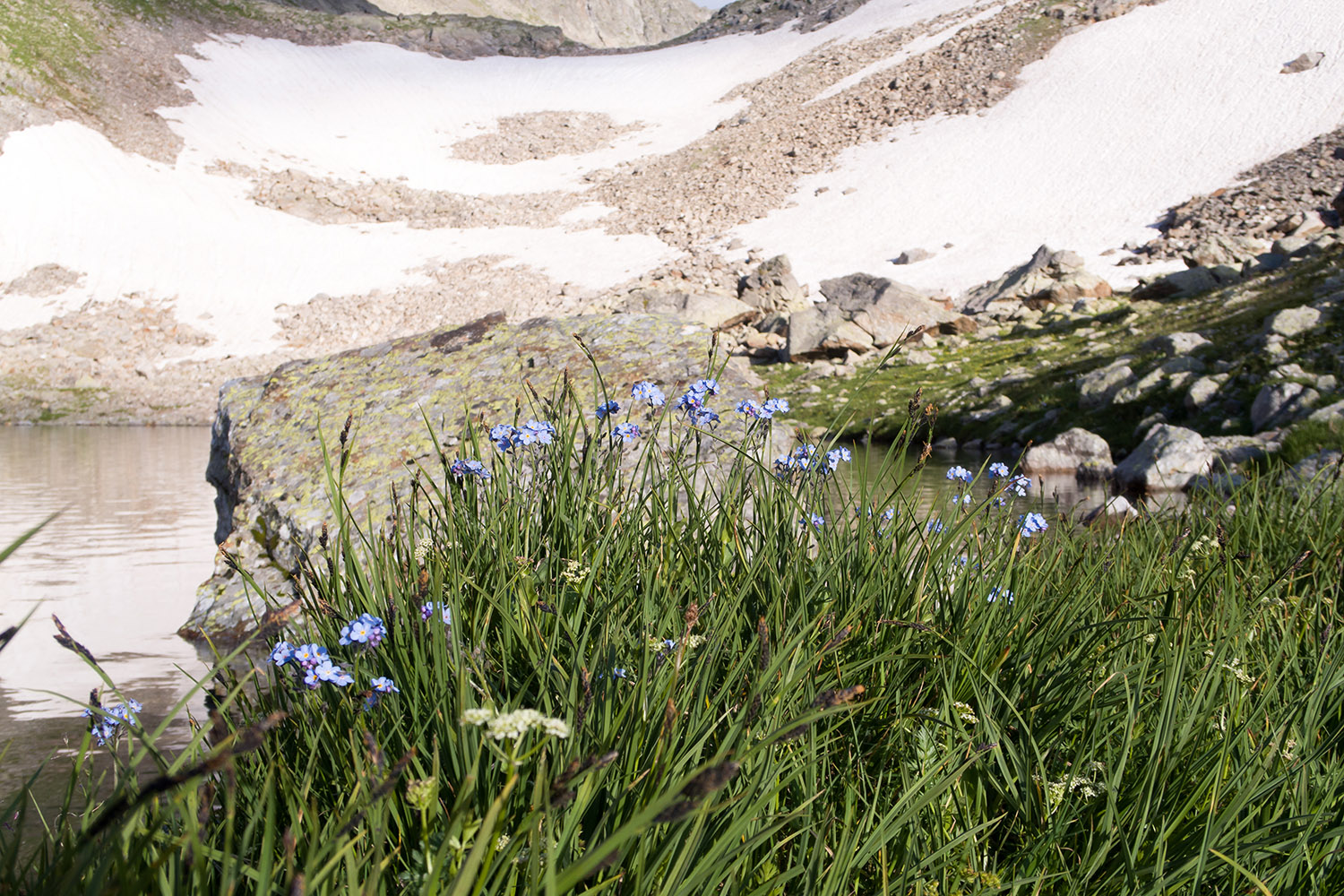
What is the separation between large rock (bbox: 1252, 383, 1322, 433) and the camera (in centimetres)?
1088

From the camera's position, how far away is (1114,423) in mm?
14500

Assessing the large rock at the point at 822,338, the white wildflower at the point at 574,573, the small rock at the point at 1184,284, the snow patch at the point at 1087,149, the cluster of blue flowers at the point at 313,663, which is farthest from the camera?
the snow patch at the point at 1087,149

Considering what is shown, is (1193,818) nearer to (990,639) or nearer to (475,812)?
(990,639)

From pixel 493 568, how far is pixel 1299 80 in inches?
1926

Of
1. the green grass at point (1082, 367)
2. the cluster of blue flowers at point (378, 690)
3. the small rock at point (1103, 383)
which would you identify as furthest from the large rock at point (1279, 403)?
the cluster of blue flowers at point (378, 690)

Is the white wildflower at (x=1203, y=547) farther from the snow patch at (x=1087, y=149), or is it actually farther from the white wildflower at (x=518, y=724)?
the snow patch at (x=1087, y=149)

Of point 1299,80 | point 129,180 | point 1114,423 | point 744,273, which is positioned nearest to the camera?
point 1114,423

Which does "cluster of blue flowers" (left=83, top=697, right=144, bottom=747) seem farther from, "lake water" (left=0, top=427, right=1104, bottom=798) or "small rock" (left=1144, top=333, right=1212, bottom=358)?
"small rock" (left=1144, top=333, right=1212, bottom=358)

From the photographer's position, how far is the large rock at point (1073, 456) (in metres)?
13.1

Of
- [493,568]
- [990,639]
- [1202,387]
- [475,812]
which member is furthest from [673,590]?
[1202,387]

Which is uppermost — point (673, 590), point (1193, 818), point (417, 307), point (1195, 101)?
point (1195, 101)

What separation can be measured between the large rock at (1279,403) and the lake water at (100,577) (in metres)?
2.37

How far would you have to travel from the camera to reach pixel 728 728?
2.01m

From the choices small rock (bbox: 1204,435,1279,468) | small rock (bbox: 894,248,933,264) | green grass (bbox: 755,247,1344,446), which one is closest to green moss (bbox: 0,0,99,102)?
small rock (bbox: 894,248,933,264)
